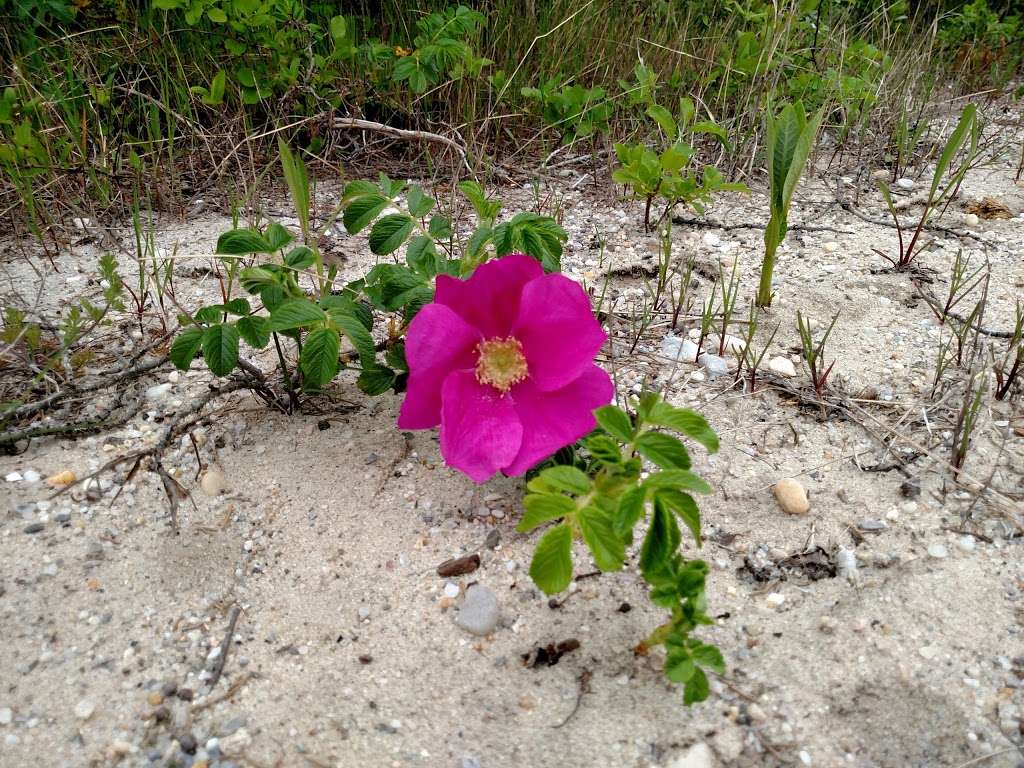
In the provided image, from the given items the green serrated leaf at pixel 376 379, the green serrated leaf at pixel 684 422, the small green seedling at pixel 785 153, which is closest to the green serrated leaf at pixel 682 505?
the green serrated leaf at pixel 684 422

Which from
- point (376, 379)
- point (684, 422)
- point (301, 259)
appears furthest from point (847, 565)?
point (301, 259)

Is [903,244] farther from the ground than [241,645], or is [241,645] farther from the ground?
[903,244]

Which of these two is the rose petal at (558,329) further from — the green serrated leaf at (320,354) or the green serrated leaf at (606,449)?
the green serrated leaf at (320,354)

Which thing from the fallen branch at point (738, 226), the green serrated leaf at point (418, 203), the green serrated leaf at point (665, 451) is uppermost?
the green serrated leaf at point (418, 203)

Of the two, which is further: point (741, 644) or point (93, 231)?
point (93, 231)

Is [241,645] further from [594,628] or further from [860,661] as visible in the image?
[860,661]

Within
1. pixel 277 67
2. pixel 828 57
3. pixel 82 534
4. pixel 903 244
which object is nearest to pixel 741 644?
pixel 82 534

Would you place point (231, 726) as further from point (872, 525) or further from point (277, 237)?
point (872, 525)
